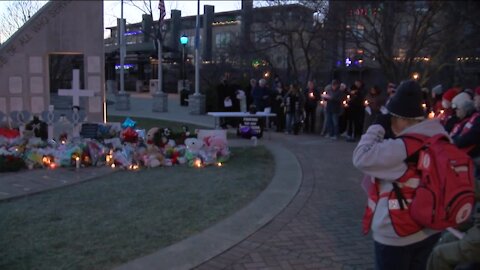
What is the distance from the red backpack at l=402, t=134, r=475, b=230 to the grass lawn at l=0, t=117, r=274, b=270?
3.06 metres

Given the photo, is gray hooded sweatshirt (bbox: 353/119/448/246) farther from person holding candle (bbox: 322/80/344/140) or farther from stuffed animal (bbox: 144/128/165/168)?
person holding candle (bbox: 322/80/344/140)

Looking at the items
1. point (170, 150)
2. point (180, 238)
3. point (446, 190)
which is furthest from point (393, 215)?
point (170, 150)

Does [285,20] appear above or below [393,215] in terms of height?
above

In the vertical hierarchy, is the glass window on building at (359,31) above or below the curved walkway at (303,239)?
above

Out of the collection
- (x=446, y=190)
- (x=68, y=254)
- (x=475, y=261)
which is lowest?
(x=68, y=254)

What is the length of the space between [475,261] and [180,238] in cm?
305

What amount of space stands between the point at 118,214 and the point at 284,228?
7.01 feet

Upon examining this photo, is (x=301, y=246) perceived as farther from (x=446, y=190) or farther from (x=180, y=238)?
(x=446, y=190)

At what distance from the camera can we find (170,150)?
1005 cm

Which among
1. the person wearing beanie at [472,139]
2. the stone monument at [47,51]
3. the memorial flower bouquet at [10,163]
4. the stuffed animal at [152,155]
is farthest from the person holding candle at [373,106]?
the memorial flower bouquet at [10,163]

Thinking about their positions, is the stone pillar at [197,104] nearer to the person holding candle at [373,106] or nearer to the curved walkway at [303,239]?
the person holding candle at [373,106]

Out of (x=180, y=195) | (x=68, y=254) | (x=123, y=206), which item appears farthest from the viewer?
(x=180, y=195)

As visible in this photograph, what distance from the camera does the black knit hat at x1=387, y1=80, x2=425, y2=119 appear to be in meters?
2.92

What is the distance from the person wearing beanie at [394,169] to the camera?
2.81 m
